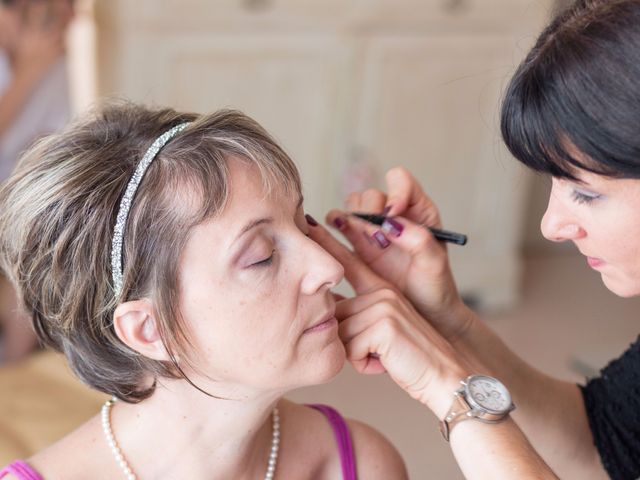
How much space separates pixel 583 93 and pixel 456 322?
454 millimetres

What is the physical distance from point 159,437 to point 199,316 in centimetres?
19

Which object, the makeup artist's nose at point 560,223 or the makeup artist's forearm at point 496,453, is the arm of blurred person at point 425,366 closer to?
the makeup artist's forearm at point 496,453

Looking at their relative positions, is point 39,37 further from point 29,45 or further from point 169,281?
point 169,281

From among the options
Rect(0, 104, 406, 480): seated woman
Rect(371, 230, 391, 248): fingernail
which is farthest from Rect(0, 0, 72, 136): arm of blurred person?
Rect(371, 230, 391, 248): fingernail

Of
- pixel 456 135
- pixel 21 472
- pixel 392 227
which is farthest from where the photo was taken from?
pixel 456 135

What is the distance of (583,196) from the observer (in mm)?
1073

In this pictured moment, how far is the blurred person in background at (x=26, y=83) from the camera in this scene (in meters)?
2.50

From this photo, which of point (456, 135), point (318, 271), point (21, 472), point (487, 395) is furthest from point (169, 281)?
point (456, 135)

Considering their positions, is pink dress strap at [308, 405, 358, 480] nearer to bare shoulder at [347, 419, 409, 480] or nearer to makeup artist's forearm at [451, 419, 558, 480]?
bare shoulder at [347, 419, 409, 480]

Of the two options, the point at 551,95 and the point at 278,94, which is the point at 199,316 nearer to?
the point at 551,95

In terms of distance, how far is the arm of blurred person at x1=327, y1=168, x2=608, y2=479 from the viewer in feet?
4.32

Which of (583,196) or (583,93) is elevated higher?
(583,93)

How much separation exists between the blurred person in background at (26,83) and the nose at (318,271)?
1597 mm

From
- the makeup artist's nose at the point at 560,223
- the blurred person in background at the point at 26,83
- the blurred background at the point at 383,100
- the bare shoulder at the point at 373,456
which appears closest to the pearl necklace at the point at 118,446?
the bare shoulder at the point at 373,456
